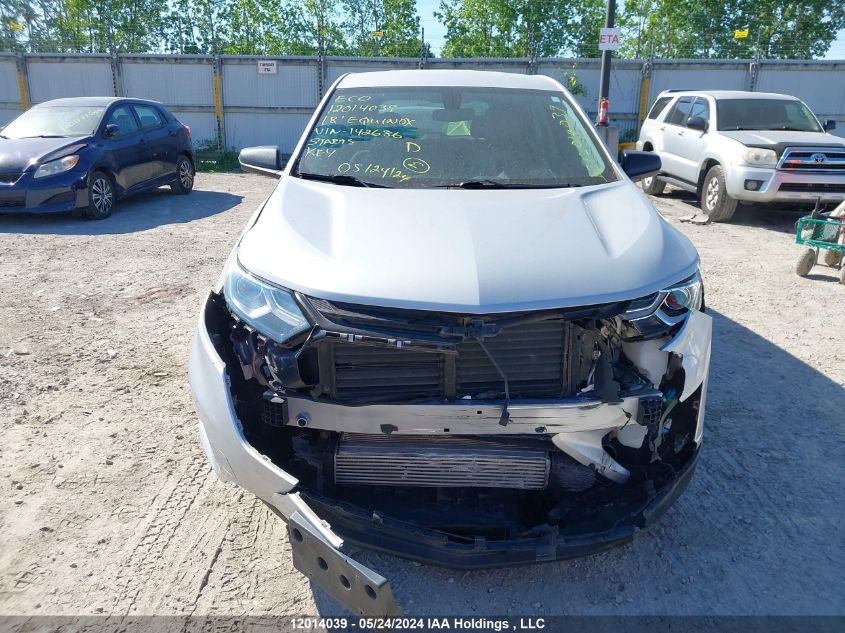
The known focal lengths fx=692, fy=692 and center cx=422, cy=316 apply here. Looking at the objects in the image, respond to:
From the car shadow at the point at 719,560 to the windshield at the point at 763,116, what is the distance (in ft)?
24.8

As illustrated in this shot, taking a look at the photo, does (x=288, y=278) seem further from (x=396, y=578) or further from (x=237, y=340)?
(x=396, y=578)

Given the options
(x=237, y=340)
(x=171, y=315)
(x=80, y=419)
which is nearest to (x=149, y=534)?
(x=237, y=340)

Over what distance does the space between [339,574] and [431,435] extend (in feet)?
1.92

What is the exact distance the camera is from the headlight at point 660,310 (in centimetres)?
240

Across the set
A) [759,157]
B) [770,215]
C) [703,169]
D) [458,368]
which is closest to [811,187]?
[759,157]

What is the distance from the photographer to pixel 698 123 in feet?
33.2

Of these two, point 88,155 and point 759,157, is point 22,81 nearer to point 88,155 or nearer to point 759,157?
point 88,155

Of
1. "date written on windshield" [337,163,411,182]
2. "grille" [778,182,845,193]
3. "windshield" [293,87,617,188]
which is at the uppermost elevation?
"windshield" [293,87,617,188]

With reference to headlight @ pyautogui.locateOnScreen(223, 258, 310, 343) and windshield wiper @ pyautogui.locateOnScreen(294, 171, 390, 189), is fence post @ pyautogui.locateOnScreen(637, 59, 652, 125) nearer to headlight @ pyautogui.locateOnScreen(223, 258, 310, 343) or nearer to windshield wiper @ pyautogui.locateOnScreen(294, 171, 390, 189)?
windshield wiper @ pyautogui.locateOnScreen(294, 171, 390, 189)

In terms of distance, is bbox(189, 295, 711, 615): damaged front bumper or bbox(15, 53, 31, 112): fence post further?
bbox(15, 53, 31, 112): fence post

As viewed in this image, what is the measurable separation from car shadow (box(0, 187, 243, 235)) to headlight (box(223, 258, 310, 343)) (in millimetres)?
6809

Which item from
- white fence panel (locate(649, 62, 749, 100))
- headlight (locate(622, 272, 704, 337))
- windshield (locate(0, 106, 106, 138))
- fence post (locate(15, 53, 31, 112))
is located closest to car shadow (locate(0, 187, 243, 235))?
windshield (locate(0, 106, 106, 138))

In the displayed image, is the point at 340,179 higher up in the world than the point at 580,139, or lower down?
lower down

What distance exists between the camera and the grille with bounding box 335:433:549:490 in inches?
92.5
